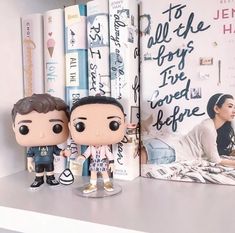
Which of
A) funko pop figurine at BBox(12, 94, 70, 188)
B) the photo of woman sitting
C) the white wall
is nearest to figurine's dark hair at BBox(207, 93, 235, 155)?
the photo of woman sitting

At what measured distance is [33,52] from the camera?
0.56 meters

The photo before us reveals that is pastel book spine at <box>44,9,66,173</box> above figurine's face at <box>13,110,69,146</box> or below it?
above

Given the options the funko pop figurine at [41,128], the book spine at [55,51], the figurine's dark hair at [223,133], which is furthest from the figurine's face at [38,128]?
the figurine's dark hair at [223,133]

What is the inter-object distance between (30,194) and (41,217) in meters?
0.09

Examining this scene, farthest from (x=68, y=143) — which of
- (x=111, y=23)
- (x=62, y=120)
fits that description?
(x=111, y=23)

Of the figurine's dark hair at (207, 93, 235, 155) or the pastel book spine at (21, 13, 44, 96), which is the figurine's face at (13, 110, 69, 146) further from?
the figurine's dark hair at (207, 93, 235, 155)

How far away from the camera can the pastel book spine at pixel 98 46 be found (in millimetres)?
497

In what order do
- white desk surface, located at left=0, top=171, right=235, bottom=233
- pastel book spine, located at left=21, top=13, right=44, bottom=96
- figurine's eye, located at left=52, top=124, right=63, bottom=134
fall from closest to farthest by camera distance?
white desk surface, located at left=0, top=171, right=235, bottom=233 → figurine's eye, located at left=52, top=124, right=63, bottom=134 → pastel book spine, located at left=21, top=13, right=44, bottom=96

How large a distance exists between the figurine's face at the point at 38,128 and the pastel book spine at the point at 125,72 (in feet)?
0.34

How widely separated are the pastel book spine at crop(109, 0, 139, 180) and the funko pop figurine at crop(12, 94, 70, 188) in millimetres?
91

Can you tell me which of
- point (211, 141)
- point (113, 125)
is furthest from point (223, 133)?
point (113, 125)

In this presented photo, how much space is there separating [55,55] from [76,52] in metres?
0.05

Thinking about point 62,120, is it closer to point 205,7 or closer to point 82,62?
point 82,62

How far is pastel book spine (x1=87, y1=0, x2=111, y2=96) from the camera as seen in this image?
497 mm
